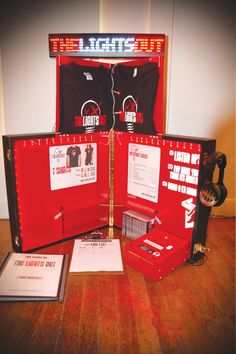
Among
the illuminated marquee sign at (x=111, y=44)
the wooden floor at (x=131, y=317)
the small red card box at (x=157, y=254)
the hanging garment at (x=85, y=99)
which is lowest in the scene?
the wooden floor at (x=131, y=317)

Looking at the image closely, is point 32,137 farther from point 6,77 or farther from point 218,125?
point 218,125

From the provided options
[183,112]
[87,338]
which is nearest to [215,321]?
[87,338]

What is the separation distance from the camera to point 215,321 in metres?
1.25

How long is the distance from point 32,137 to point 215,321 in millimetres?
1433

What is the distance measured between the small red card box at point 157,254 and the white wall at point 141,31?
111cm

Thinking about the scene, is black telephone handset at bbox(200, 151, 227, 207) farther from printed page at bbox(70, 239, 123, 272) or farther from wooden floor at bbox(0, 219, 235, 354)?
printed page at bbox(70, 239, 123, 272)

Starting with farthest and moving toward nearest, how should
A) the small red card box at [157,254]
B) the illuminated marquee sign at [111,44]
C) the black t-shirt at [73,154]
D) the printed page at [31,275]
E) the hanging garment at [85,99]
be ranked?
the illuminated marquee sign at [111,44], the black t-shirt at [73,154], the hanging garment at [85,99], the small red card box at [157,254], the printed page at [31,275]

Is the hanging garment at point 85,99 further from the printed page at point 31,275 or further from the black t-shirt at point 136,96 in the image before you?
the printed page at point 31,275

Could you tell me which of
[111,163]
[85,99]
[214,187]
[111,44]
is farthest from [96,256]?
[111,44]

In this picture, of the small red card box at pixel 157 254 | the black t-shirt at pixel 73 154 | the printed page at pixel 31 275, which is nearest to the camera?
the printed page at pixel 31 275

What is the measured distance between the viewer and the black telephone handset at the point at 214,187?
56.4 inches

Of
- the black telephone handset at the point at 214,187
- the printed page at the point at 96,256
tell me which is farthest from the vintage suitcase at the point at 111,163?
the printed page at the point at 96,256

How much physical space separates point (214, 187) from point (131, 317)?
80 cm

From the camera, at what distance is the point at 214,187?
1440 mm
